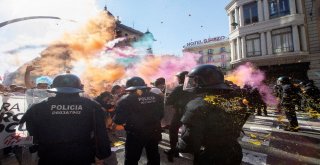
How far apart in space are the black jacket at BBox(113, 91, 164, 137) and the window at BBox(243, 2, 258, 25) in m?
27.0

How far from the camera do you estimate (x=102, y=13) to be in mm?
12156

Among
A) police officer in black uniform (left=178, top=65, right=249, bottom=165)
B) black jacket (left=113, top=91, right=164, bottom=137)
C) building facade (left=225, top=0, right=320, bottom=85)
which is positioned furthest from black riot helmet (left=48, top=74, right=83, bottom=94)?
building facade (left=225, top=0, right=320, bottom=85)

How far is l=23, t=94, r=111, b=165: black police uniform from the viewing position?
3031 mm

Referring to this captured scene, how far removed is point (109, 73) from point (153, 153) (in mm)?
8121

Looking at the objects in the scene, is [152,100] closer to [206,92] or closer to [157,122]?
[157,122]

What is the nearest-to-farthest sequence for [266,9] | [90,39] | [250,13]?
[90,39], [266,9], [250,13]

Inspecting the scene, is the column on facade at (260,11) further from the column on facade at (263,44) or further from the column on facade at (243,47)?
the column on facade at (243,47)

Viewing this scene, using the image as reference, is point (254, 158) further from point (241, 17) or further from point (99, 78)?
point (241, 17)

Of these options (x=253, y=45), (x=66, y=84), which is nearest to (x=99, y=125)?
(x=66, y=84)

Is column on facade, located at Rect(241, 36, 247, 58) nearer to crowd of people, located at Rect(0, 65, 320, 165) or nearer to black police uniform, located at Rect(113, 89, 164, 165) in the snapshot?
black police uniform, located at Rect(113, 89, 164, 165)

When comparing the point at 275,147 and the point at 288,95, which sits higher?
the point at 288,95

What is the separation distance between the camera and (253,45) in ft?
93.3

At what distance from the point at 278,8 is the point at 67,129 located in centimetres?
2831

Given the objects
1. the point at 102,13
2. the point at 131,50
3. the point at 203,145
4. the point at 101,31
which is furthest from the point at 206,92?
the point at 131,50
